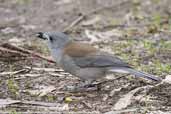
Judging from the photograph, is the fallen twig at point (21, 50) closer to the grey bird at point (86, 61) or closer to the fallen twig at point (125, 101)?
the grey bird at point (86, 61)

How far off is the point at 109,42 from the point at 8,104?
3965mm

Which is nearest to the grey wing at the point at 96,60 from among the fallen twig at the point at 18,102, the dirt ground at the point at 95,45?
the dirt ground at the point at 95,45

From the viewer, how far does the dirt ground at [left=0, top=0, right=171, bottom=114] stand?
278 inches

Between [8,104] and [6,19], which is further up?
[6,19]

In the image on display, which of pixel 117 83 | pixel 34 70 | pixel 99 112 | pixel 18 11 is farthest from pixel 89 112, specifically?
pixel 18 11

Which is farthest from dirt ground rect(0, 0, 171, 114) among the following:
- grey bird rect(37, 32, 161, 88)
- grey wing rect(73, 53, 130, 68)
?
grey wing rect(73, 53, 130, 68)

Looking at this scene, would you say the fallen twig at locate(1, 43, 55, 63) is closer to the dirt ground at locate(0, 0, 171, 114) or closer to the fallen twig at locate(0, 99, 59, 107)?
the dirt ground at locate(0, 0, 171, 114)

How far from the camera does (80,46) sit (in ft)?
24.9

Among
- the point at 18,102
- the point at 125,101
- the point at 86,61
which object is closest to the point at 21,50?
the point at 86,61

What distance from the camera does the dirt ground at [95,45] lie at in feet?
23.2

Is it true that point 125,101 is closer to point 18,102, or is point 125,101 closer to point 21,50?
point 18,102

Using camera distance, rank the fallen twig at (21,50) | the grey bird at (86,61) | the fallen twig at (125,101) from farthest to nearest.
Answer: the fallen twig at (21,50), the grey bird at (86,61), the fallen twig at (125,101)

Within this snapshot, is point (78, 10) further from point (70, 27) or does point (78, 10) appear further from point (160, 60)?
point (160, 60)

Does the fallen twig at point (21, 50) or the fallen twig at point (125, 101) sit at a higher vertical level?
the fallen twig at point (21, 50)
